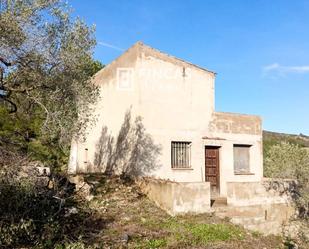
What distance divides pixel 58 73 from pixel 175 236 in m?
6.42

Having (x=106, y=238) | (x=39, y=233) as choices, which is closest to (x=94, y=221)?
(x=106, y=238)

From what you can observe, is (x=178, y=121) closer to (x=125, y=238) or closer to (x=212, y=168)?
(x=212, y=168)

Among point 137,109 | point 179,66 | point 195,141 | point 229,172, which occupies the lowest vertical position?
point 229,172

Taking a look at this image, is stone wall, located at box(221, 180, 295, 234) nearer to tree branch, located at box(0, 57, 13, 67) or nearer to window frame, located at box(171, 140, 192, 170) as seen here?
window frame, located at box(171, 140, 192, 170)

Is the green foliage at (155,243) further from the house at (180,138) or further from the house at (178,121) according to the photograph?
the house at (178,121)

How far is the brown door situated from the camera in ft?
63.0

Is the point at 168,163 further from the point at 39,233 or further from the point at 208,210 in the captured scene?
the point at 39,233

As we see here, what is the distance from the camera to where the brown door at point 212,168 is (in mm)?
19203

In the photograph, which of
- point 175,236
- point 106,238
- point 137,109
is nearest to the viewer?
point 106,238

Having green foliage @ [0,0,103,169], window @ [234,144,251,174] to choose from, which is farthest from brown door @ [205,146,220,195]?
green foliage @ [0,0,103,169]

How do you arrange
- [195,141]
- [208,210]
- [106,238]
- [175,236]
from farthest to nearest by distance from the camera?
[195,141], [208,210], [175,236], [106,238]

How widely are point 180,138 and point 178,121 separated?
2.70 ft

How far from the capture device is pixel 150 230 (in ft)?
40.9

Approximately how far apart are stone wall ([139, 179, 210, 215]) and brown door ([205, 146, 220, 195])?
13.3 feet
